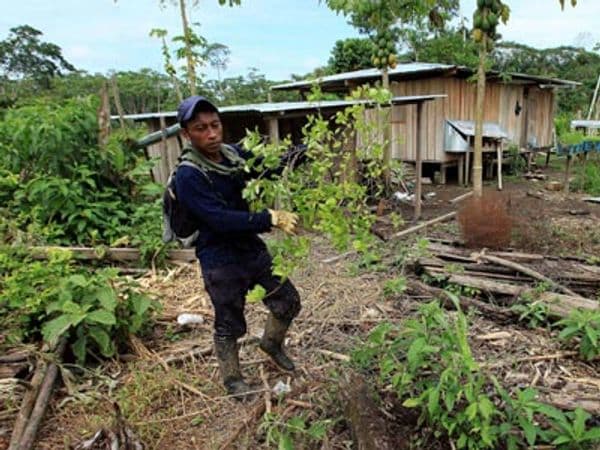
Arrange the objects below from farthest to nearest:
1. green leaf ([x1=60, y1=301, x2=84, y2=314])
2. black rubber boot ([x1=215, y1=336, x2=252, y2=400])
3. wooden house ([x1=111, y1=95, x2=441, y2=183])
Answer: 1. wooden house ([x1=111, y1=95, x2=441, y2=183])
2. green leaf ([x1=60, y1=301, x2=84, y2=314])
3. black rubber boot ([x1=215, y1=336, x2=252, y2=400])

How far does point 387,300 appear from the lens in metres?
4.57

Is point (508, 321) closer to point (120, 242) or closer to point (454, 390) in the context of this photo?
point (454, 390)

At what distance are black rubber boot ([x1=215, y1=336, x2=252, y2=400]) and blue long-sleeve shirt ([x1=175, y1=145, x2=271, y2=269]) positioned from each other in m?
0.56

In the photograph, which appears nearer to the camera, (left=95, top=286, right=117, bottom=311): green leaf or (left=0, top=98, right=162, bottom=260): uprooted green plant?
(left=95, top=286, right=117, bottom=311): green leaf

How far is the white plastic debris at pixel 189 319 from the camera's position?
4.25 metres

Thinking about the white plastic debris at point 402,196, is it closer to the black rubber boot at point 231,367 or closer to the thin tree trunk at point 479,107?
the thin tree trunk at point 479,107

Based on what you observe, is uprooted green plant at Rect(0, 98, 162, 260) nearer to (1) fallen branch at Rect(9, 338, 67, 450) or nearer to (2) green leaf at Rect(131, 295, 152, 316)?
(2) green leaf at Rect(131, 295, 152, 316)

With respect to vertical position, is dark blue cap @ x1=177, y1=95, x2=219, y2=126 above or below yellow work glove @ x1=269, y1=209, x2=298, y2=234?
above

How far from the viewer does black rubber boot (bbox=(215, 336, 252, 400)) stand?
9.84 feet

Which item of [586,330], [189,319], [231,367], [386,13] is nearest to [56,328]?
[189,319]

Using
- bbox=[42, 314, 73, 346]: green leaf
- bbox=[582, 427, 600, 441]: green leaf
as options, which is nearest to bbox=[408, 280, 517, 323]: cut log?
bbox=[582, 427, 600, 441]: green leaf

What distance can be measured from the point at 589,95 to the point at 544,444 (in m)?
29.5

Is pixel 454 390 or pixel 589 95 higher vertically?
pixel 589 95

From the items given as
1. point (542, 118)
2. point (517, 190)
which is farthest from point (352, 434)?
point (542, 118)
